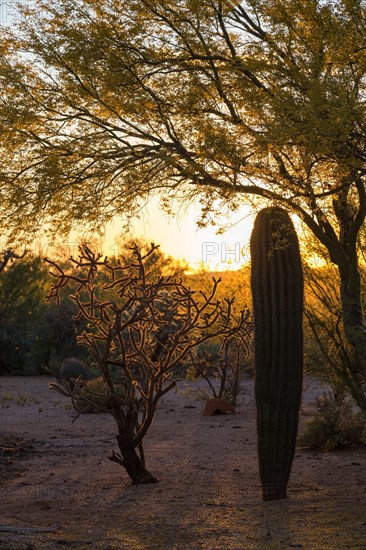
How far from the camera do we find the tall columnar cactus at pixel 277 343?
29.9ft

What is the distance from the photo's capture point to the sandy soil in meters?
7.23

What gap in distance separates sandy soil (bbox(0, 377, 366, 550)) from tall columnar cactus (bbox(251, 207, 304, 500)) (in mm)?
493

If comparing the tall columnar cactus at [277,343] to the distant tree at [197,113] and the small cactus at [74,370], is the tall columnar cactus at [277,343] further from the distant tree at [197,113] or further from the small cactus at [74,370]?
the small cactus at [74,370]

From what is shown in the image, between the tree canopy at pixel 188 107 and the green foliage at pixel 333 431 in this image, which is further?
the green foliage at pixel 333 431

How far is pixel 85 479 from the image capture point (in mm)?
10805

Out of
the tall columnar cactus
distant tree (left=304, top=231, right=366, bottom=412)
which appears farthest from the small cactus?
the tall columnar cactus

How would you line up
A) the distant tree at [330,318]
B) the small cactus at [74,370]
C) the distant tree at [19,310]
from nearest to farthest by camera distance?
1. the distant tree at [330,318]
2. the small cactus at [74,370]
3. the distant tree at [19,310]

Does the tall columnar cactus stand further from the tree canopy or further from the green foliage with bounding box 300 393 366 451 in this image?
the green foliage with bounding box 300 393 366 451

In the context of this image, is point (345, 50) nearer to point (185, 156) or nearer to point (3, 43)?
point (185, 156)

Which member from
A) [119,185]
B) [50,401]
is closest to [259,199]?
[119,185]

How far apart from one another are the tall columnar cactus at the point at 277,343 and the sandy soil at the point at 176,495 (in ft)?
1.62

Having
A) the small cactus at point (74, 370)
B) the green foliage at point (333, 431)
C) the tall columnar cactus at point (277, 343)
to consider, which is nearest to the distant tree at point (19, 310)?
the small cactus at point (74, 370)

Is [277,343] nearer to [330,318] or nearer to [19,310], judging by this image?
Result: [330,318]

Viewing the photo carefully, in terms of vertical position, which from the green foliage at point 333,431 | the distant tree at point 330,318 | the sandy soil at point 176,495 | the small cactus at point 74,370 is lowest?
the sandy soil at point 176,495
